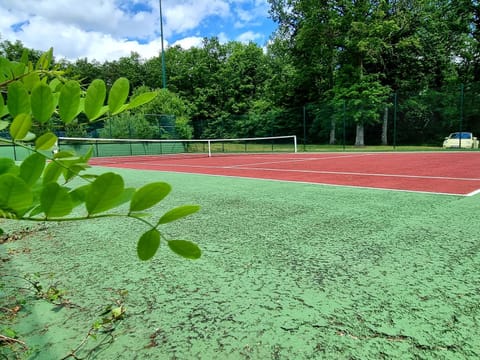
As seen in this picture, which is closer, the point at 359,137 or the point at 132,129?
the point at 132,129

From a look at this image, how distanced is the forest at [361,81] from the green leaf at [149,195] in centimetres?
1992

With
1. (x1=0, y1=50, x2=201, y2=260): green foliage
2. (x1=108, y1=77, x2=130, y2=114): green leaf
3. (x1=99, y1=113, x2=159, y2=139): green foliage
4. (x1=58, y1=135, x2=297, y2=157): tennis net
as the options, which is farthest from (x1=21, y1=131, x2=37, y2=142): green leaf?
(x1=99, y1=113, x2=159, y2=139): green foliage

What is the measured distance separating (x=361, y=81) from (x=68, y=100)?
91.1 ft

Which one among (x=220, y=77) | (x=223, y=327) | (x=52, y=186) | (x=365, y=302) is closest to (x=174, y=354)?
(x=223, y=327)

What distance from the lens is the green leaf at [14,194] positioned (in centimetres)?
41

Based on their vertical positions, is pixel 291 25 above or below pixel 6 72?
above

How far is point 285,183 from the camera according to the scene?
5453 millimetres

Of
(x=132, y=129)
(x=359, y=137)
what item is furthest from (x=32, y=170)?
(x=359, y=137)

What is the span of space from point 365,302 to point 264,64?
4410 cm

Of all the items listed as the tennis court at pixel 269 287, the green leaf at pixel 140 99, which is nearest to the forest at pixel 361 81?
the tennis court at pixel 269 287

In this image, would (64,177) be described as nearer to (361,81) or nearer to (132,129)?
(132,129)

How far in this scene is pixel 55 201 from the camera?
1.43ft

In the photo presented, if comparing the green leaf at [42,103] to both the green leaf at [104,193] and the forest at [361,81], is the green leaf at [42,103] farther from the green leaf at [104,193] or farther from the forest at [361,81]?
the forest at [361,81]

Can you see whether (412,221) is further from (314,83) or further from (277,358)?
(314,83)
